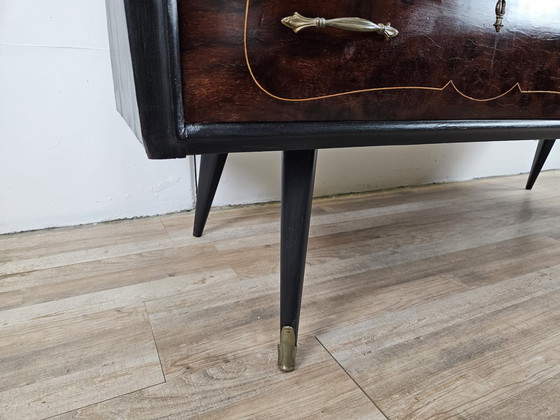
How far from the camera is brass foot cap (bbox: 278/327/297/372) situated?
483mm

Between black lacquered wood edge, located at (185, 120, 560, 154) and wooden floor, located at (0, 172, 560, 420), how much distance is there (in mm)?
→ 285

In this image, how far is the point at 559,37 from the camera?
1.69 feet

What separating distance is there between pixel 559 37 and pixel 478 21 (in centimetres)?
15

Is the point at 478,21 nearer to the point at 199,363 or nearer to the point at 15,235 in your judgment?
the point at 199,363

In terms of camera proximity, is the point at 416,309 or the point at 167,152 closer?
the point at 167,152

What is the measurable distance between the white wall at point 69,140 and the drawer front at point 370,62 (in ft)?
2.31

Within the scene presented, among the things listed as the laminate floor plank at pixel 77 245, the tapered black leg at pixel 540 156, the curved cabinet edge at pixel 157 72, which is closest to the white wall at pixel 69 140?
the laminate floor plank at pixel 77 245

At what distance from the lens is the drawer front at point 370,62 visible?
36 centimetres

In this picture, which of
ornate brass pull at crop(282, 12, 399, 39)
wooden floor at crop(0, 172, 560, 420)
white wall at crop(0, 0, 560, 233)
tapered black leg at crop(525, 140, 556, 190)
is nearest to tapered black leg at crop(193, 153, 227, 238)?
wooden floor at crop(0, 172, 560, 420)

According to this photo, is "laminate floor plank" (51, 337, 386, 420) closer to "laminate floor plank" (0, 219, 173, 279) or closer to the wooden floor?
the wooden floor

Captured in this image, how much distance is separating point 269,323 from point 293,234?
0.64ft

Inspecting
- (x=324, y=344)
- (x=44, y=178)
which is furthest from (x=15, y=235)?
(x=324, y=344)

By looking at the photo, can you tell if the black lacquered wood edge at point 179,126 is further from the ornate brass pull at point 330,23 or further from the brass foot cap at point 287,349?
the brass foot cap at point 287,349

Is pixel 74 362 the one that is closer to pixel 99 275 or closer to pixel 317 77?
pixel 99 275
